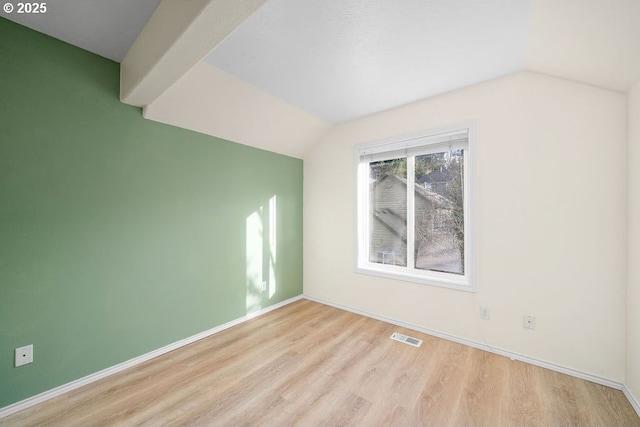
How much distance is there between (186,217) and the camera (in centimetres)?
237

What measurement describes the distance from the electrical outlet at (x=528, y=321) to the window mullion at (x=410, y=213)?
1.03 metres

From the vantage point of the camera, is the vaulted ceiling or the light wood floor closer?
the vaulted ceiling

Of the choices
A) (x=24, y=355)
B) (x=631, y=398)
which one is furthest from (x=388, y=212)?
(x=24, y=355)

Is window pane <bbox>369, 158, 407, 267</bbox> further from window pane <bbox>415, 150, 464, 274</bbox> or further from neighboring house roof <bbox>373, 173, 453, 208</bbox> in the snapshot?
window pane <bbox>415, 150, 464, 274</bbox>

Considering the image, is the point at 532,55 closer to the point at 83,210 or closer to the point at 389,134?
the point at 389,134

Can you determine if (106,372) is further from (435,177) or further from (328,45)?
(435,177)

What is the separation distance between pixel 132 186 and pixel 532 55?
331 centimetres

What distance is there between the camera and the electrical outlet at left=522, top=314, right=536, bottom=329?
78.2 inches

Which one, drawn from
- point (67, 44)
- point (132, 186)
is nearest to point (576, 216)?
point (132, 186)

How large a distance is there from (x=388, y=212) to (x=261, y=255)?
1.70 metres

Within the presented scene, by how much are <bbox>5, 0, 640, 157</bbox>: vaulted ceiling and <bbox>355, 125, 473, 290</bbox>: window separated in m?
0.61

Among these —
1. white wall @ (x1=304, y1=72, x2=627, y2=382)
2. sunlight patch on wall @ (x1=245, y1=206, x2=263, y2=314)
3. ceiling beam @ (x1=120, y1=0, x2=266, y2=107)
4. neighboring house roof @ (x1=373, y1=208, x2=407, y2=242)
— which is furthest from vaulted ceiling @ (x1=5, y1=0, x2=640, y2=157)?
neighboring house roof @ (x1=373, y1=208, x2=407, y2=242)

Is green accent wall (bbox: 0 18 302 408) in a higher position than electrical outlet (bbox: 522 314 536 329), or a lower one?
higher

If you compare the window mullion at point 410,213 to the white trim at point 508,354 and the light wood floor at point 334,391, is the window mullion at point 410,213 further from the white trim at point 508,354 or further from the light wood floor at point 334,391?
the light wood floor at point 334,391
